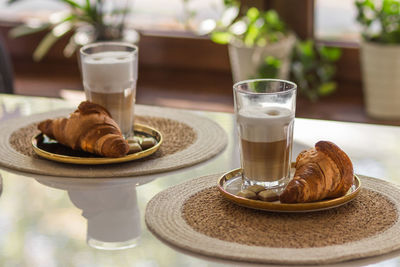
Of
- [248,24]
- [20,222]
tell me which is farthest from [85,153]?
[248,24]

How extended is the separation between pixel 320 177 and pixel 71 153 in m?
0.47

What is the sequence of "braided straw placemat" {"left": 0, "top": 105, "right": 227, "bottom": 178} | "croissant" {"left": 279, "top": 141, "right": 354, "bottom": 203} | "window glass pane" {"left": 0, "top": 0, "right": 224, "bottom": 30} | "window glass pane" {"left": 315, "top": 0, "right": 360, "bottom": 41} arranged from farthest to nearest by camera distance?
"window glass pane" {"left": 0, "top": 0, "right": 224, "bottom": 30} < "window glass pane" {"left": 315, "top": 0, "right": 360, "bottom": 41} < "braided straw placemat" {"left": 0, "top": 105, "right": 227, "bottom": 178} < "croissant" {"left": 279, "top": 141, "right": 354, "bottom": 203}

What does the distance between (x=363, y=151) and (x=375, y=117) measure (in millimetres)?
2362

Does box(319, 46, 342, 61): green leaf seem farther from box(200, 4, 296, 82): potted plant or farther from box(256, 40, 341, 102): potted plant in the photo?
box(200, 4, 296, 82): potted plant

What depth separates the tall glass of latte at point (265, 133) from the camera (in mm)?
999

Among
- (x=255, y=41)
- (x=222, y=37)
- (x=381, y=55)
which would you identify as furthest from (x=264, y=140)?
(x=222, y=37)

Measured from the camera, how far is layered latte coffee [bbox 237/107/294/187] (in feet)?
3.28

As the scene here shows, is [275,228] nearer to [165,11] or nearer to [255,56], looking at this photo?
[255,56]

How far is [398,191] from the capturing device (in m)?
1.01

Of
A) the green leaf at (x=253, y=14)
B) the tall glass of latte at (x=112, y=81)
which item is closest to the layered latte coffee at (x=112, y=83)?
the tall glass of latte at (x=112, y=81)

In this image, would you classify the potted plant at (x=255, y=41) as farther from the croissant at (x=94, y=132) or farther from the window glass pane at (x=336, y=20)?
the croissant at (x=94, y=132)

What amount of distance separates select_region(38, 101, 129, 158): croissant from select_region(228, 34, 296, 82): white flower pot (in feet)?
7.87

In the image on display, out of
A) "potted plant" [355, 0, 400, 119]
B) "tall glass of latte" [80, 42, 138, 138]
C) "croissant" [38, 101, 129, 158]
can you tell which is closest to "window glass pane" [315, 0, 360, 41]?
"potted plant" [355, 0, 400, 119]

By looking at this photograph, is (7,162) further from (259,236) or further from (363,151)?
(363,151)
